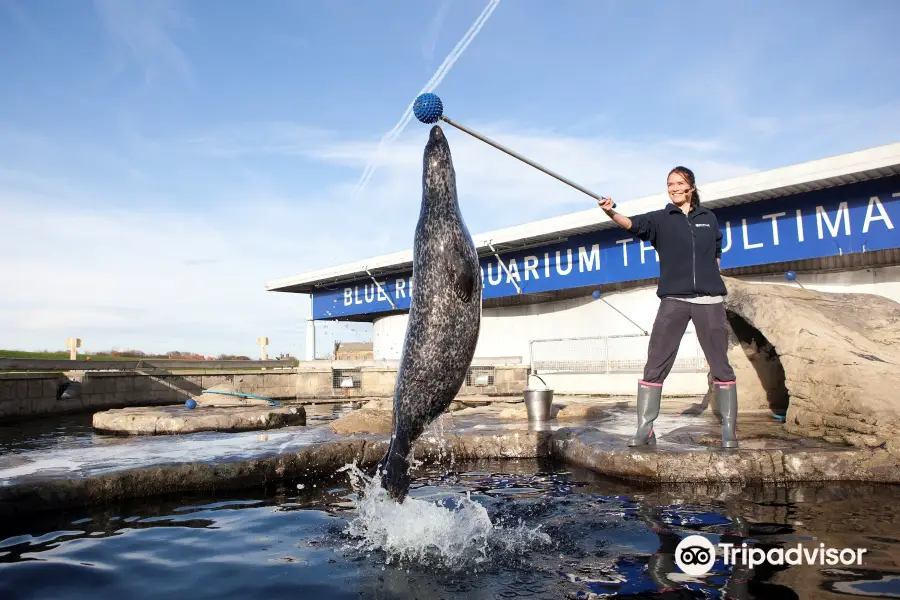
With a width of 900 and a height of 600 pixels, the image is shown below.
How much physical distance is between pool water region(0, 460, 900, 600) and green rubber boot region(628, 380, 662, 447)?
2.19 feet

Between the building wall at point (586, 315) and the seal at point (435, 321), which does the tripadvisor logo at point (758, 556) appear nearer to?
the seal at point (435, 321)

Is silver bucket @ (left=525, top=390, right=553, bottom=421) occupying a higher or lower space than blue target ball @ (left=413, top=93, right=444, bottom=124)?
lower

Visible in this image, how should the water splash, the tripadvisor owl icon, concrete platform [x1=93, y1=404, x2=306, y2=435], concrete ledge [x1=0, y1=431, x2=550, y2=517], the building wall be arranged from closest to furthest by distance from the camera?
the tripadvisor owl icon, the water splash, concrete ledge [x1=0, y1=431, x2=550, y2=517], concrete platform [x1=93, y1=404, x2=306, y2=435], the building wall

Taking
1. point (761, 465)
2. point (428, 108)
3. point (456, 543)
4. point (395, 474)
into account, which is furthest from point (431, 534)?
point (761, 465)

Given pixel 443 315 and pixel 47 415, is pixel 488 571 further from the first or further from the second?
pixel 47 415

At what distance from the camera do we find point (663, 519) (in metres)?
4.23

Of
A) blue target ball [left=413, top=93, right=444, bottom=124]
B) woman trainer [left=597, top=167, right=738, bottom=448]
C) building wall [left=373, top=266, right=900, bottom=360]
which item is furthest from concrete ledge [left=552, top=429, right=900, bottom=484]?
building wall [left=373, top=266, right=900, bottom=360]

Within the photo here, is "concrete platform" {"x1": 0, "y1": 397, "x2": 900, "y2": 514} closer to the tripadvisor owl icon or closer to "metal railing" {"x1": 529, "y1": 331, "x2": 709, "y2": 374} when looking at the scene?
the tripadvisor owl icon

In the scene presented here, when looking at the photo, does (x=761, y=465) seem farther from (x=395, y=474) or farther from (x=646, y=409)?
(x=395, y=474)

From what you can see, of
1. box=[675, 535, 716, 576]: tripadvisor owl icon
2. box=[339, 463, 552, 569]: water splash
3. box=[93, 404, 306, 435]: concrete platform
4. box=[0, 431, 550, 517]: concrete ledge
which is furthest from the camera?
box=[93, 404, 306, 435]: concrete platform

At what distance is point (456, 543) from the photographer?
12.6ft

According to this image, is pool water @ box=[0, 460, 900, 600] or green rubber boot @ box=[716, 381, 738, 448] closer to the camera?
pool water @ box=[0, 460, 900, 600]

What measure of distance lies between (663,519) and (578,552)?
3.12 ft

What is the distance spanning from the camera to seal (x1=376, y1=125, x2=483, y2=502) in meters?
3.99
